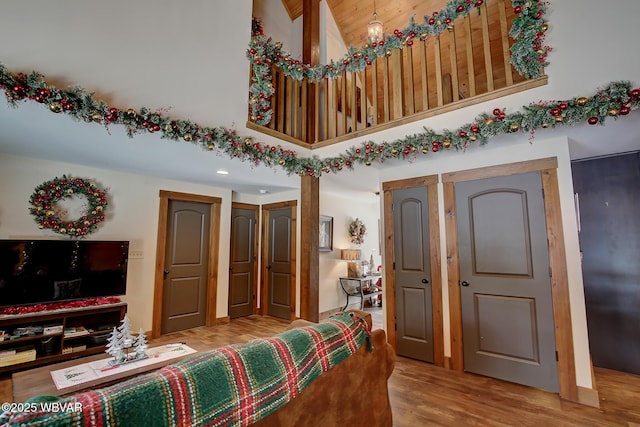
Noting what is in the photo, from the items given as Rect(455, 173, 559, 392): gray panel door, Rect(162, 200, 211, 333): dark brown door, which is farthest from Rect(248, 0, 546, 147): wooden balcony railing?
Rect(162, 200, 211, 333): dark brown door

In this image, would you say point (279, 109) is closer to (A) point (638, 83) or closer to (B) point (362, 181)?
(B) point (362, 181)

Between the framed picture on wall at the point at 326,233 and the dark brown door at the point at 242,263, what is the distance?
1.26 m

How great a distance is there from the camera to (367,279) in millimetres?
5648

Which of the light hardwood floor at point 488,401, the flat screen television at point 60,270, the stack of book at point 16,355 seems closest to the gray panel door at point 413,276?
the light hardwood floor at point 488,401

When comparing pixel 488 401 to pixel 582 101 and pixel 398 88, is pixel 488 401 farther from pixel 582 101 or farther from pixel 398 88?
pixel 398 88

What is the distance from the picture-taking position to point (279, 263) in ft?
17.6

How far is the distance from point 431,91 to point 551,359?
13.6 ft

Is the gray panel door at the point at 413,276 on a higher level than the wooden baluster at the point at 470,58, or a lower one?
lower

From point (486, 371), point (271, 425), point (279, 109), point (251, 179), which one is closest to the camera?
point (271, 425)

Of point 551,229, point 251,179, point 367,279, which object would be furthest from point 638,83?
point 367,279

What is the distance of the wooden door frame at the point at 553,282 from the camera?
255 cm

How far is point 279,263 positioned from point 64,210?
3.05 metres

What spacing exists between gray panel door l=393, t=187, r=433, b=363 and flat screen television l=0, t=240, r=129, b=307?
3.36 metres

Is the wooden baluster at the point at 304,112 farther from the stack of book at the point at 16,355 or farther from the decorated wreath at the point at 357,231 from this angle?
the stack of book at the point at 16,355
